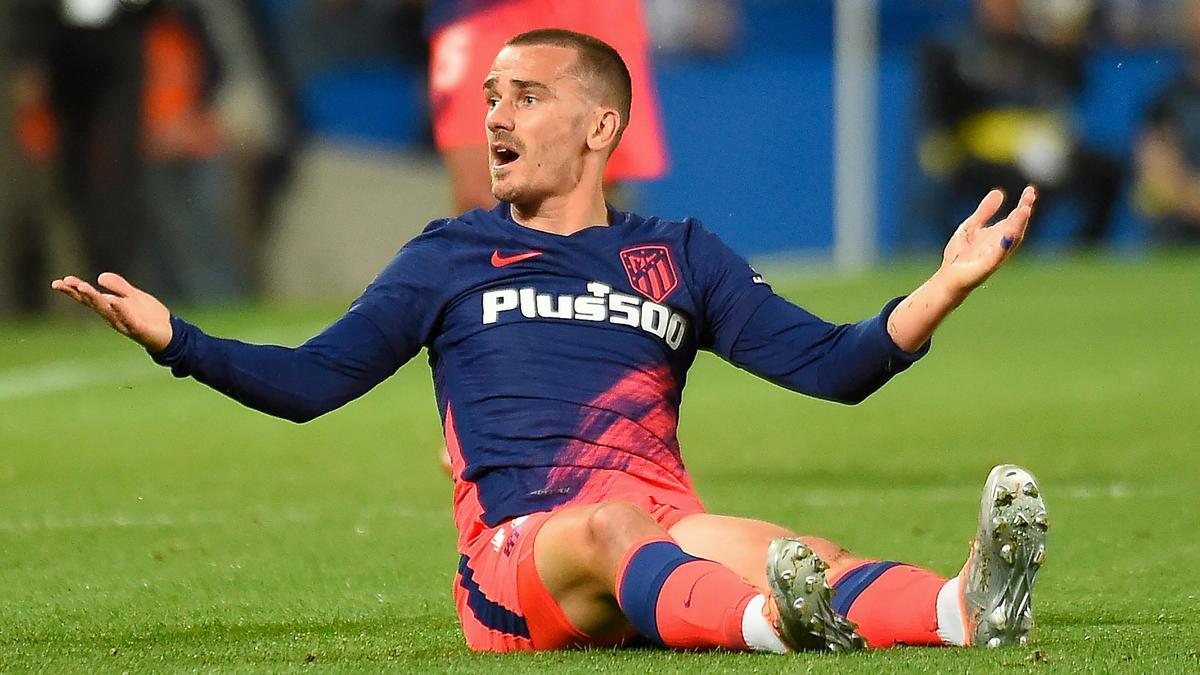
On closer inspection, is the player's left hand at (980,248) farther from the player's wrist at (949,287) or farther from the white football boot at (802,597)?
the white football boot at (802,597)

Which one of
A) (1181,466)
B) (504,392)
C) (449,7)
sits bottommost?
(1181,466)

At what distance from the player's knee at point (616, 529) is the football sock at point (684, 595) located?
2cm

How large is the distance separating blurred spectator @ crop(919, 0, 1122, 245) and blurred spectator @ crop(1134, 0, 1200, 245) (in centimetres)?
26

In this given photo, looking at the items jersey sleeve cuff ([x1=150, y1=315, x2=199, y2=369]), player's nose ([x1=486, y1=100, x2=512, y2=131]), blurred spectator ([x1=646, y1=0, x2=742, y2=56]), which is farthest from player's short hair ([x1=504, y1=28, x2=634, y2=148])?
blurred spectator ([x1=646, y1=0, x2=742, y2=56])

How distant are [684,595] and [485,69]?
3.13m

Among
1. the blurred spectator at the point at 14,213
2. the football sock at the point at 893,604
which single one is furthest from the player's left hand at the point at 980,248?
the blurred spectator at the point at 14,213

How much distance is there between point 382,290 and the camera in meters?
3.82

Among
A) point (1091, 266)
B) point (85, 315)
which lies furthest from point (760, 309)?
point (1091, 266)

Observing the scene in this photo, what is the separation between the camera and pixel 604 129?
395 cm

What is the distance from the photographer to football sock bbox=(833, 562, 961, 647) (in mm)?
3395

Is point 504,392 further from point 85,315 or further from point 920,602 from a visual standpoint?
point 85,315

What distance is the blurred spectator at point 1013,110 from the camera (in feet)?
55.8

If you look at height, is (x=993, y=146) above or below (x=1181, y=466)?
above

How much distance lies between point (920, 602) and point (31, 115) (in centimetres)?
1130
